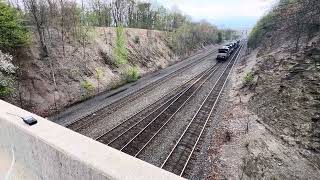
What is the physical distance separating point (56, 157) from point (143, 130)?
37.9 feet

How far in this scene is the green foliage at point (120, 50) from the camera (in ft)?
106

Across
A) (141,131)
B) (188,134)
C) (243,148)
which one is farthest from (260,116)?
(141,131)

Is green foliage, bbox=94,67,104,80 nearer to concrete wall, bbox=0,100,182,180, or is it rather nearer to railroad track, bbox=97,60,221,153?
railroad track, bbox=97,60,221,153

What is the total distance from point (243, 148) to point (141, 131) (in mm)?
6208

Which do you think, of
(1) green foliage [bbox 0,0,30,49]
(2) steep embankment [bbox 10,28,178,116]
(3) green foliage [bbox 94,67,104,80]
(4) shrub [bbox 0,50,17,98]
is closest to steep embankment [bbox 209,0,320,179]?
(2) steep embankment [bbox 10,28,178,116]

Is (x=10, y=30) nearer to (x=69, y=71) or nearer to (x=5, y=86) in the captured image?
(x=5, y=86)

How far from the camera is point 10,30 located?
1845 centimetres

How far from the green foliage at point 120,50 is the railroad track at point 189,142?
14.7m

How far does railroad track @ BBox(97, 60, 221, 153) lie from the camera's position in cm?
1356

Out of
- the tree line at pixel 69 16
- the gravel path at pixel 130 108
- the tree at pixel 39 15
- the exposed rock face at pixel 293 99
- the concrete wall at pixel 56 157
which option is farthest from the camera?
the tree line at pixel 69 16

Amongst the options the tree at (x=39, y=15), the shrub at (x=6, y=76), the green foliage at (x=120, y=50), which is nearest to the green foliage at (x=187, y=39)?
the green foliage at (x=120, y=50)

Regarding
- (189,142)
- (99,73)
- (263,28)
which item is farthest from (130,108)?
(263,28)

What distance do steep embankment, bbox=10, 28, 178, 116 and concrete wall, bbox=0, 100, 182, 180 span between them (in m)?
14.9

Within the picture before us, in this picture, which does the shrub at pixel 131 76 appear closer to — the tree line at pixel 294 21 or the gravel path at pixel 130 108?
the gravel path at pixel 130 108
